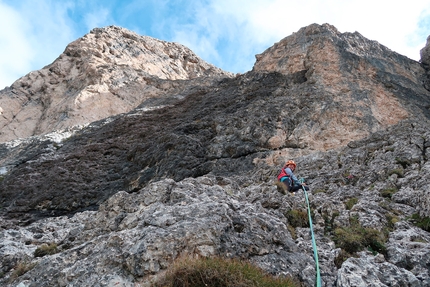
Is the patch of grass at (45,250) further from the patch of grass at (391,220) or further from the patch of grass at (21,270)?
the patch of grass at (391,220)

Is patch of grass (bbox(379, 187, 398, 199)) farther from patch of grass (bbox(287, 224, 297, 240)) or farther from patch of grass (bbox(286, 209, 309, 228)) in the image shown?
patch of grass (bbox(287, 224, 297, 240))

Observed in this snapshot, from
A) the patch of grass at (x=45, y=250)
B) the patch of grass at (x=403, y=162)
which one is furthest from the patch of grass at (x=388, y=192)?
the patch of grass at (x=45, y=250)

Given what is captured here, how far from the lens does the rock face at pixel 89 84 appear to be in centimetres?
3925

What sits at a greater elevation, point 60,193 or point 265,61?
point 265,61

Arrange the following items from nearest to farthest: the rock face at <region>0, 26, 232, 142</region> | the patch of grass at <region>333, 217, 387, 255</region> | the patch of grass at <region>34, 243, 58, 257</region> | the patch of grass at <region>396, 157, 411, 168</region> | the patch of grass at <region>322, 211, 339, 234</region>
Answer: the patch of grass at <region>333, 217, 387, 255</region>
the patch of grass at <region>322, 211, 339, 234</region>
the patch of grass at <region>34, 243, 58, 257</region>
the patch of grass at <region>396, 157, 411, 168</region>
the rock face at <region>0, 26, 232, 142</region>

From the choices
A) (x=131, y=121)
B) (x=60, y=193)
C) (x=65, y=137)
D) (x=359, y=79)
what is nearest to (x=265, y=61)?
(x=359, y=79)

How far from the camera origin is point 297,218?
8562mm

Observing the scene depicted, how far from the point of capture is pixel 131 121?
3069 cm

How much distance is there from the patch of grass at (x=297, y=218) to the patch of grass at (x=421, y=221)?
2.28 meters

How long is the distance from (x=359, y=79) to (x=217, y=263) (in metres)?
23.3

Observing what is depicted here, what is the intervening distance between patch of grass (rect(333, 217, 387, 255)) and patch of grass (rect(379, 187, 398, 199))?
2.96 meters

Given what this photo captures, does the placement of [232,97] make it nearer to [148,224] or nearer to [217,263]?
[148,224]

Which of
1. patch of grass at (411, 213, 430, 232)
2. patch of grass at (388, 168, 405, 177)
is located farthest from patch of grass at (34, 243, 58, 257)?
patch of grass at (388, 168, 405, 177)

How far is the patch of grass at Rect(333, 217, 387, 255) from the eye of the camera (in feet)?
22.5
